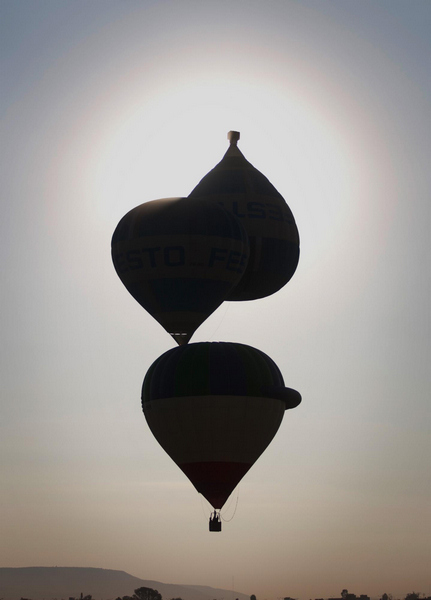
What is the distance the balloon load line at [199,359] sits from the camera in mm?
45812

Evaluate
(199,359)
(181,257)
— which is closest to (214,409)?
(199,359)

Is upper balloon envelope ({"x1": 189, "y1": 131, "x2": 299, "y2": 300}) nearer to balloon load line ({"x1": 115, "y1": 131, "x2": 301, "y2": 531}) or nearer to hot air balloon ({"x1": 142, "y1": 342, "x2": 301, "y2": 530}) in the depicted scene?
balloon load line ({"x1": 115, "y1": 131, "x2": 301, "y2": 531})

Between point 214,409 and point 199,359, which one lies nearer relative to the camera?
point 214,409

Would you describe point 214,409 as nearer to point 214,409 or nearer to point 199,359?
point 214,409

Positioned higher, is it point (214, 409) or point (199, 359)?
point (199, 359)

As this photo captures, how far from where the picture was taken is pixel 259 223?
48.6 m

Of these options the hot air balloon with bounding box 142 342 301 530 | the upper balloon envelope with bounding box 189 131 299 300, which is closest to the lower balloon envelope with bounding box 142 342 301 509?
the hot air balloon with bounding box 142 342 301 530

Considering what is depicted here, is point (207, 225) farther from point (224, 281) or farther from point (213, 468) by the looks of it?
point (213, 468)

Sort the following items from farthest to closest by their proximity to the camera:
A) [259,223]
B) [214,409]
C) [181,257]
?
[259,223] < [181,257] < [214,409]

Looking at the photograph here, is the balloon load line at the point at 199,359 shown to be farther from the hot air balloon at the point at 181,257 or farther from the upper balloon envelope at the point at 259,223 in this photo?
the upper balloon envelope at the point at 259,223

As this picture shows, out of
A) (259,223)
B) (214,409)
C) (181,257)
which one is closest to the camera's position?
(214,409)

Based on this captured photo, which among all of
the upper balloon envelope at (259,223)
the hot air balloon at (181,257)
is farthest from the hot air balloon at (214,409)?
the upper balloon envelope at (259,223)

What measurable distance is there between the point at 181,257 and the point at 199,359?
4108 mm

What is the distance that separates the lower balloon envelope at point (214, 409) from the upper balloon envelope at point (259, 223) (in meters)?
3.67
